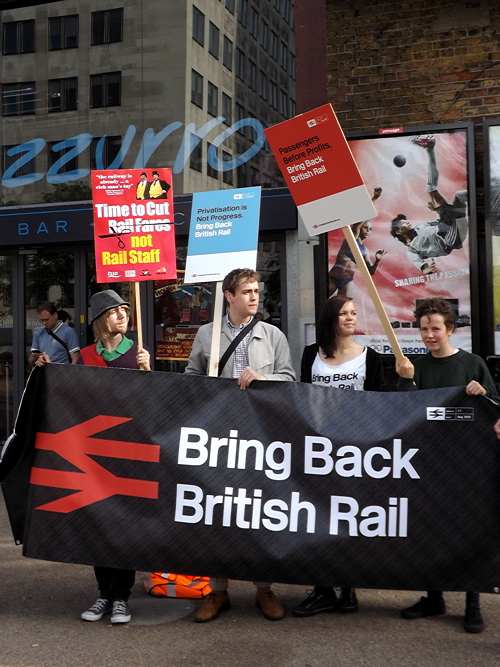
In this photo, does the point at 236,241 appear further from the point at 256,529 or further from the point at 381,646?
the point at 381,646

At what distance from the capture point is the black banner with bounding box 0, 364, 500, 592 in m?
4.11

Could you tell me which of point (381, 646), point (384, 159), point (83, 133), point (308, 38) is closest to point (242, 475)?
point (381, 646)

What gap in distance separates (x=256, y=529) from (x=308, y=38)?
5.44 meters

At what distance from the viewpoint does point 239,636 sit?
164 inches

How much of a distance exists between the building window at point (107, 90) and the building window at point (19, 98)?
88 centimetres

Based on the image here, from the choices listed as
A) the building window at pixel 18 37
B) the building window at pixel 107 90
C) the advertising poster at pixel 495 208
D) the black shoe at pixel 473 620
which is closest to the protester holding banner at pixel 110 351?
the black shoe at pixel 473 620

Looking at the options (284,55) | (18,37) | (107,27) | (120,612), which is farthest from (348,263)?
(18,37)

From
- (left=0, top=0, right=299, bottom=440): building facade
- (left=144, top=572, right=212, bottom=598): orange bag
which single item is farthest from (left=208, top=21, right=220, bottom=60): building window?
(left=144, top=572, right=212, bottom=598): orange bag

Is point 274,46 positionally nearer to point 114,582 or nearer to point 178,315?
point 178,315

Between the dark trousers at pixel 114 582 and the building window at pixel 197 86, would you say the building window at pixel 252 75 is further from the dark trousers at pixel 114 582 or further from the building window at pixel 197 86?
the dark trousers at pixel 114 582

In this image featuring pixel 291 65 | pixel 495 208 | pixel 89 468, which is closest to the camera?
pixel 89 468

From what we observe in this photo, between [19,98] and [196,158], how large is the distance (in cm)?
253

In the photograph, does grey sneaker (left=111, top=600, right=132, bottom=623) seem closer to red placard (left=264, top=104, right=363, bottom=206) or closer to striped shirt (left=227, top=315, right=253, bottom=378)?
striped shirt (left=227, top=315, right=253, bottom=378)

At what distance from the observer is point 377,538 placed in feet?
13.5
